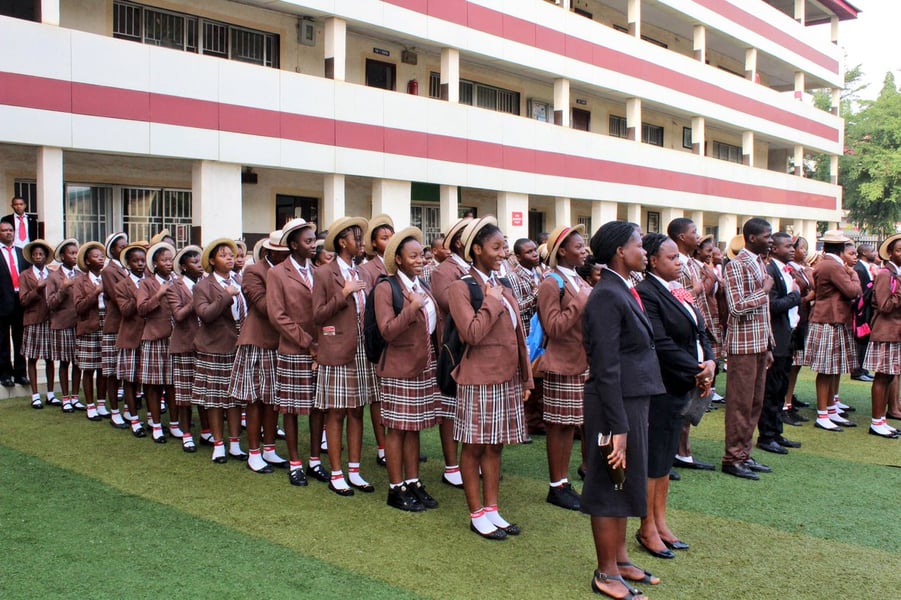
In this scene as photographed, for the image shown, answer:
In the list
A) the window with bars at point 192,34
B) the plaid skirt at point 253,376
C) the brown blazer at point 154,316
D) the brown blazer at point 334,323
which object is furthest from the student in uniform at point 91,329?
the window with bars at point 192,34

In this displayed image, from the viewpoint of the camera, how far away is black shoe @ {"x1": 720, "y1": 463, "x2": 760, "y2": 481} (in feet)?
22.2

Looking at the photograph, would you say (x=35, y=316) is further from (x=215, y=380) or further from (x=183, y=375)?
(x=215, y=380)

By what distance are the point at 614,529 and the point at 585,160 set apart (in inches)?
729

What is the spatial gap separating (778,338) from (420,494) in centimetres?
394

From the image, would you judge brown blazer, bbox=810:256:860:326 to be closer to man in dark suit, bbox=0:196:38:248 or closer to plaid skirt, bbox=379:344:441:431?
plaid skirt, bbox=379:344:441:431

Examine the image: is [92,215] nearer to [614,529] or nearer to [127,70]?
[127,70]

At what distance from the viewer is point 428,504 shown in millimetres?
5941

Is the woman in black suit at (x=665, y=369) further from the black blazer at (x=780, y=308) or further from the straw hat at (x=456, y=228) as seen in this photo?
the black blazer at (x=780, y=308)

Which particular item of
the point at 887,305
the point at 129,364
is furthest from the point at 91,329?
the point at 887,305

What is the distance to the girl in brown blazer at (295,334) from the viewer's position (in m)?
6.40

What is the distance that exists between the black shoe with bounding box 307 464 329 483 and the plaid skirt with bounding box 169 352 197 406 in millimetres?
1592

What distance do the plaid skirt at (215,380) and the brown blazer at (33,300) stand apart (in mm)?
3481

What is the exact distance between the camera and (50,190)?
1208 centimetres

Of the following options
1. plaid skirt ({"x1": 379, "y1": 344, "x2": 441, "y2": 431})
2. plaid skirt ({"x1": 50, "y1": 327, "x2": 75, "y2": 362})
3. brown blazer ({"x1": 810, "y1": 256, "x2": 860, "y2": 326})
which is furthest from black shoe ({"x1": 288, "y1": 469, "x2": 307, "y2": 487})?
brown blazer ({"x1": 810, "y1": 256, "x2": 860, "y2": 326})
